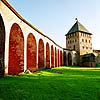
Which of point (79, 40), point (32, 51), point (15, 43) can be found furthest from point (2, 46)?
point (79, 40)

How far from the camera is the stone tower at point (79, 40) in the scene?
32125mm

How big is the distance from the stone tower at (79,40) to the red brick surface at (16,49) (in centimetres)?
2537

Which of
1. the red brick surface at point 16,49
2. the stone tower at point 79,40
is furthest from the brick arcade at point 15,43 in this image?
the stone tower at point 79,40

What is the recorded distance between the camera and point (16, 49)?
891 cm

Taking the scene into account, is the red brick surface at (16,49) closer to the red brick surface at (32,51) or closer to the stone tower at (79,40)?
the red brick surface at (32,51)

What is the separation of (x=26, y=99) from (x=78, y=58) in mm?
30032

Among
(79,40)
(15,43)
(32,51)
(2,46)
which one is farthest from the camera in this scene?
(79,40)

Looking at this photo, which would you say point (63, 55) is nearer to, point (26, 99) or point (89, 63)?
point (89, 63)

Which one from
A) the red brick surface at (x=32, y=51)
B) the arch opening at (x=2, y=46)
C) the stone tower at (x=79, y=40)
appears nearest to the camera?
the arch opening at (x=2, y=46)

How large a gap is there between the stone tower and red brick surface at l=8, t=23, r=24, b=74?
2537 cm

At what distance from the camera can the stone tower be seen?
32.1 metres

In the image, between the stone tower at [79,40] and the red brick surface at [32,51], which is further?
the stone tower at [79,40]

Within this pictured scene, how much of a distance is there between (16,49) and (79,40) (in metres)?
26.2

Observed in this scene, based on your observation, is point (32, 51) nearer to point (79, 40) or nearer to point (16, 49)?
point (16, 49)
